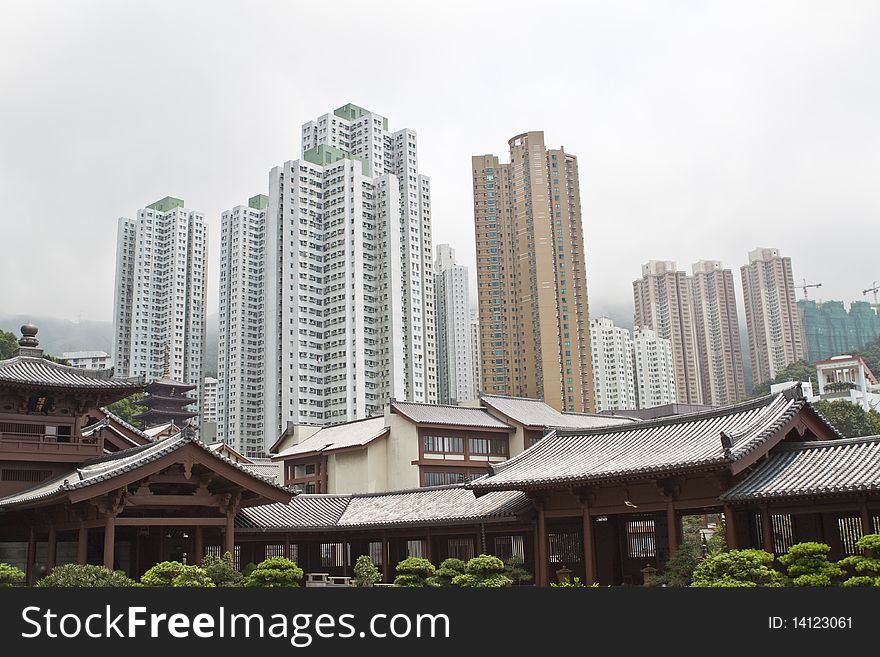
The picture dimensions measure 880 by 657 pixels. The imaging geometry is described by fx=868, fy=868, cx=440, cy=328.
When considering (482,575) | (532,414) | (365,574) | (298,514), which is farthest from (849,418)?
(482,575)

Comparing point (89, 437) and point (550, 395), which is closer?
point (89, 437)

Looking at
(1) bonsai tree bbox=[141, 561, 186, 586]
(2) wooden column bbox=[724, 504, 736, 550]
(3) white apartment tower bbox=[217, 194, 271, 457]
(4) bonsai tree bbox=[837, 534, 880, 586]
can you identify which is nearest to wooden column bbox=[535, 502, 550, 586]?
(2) wooden column bbox=[724, 504, 736, 550]

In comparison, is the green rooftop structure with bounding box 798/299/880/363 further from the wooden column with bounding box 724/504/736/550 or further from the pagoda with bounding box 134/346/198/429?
the wooden column with bounding box 724/504/736/550

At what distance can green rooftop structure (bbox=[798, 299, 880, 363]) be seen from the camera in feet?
601

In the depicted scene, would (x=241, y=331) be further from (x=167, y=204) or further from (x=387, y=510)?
(x=387, y=510)

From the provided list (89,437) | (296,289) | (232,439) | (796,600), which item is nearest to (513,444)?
(89,437)

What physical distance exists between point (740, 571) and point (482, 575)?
27.0ft

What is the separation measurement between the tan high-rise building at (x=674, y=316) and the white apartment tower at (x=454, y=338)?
41660 millimetres

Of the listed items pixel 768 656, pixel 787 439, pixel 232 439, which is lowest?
pixel 768 656

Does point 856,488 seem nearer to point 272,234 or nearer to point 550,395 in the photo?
point 550,395

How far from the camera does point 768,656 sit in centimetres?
1199

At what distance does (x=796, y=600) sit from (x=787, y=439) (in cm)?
1487

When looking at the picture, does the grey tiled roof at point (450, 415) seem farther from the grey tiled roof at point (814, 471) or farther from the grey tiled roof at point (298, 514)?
the grey tiled roof at point (814, 471)

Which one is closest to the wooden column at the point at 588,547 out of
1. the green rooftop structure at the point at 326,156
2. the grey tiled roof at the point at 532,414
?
the grey tiled roof at the point at 532,414
